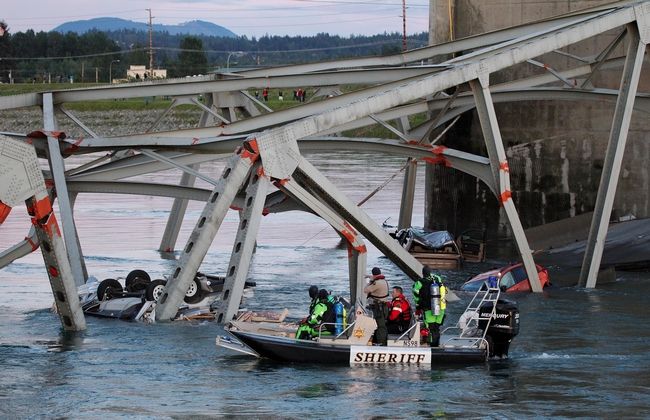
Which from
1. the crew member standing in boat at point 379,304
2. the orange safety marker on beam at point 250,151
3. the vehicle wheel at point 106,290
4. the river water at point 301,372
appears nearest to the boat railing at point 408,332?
the crew member standing in boat at point 379,304

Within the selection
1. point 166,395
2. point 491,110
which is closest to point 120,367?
point 166,395

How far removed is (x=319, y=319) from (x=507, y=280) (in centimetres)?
1307

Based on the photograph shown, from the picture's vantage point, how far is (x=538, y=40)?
3772cm

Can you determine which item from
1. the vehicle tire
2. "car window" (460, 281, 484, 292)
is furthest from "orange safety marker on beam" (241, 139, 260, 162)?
the vehicle tire

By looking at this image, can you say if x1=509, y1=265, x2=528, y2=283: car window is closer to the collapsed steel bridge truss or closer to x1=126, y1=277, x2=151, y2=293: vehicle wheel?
the collapsed steel bridge truss

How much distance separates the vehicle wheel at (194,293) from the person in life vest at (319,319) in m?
7.56

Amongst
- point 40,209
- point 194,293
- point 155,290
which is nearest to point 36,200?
point 40,209

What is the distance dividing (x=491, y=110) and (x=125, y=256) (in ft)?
52.7

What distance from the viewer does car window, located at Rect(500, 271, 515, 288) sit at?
1571 inches

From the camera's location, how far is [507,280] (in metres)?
40.0

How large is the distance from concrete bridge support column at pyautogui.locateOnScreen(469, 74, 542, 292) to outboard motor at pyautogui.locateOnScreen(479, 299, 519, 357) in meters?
9.25

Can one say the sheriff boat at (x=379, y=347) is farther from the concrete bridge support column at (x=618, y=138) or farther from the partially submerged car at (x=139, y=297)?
the concrete bridge support column at (x=618, y=138)

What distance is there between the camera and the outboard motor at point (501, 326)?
1125 inches

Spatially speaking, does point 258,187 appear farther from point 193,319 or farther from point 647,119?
point 647,119
